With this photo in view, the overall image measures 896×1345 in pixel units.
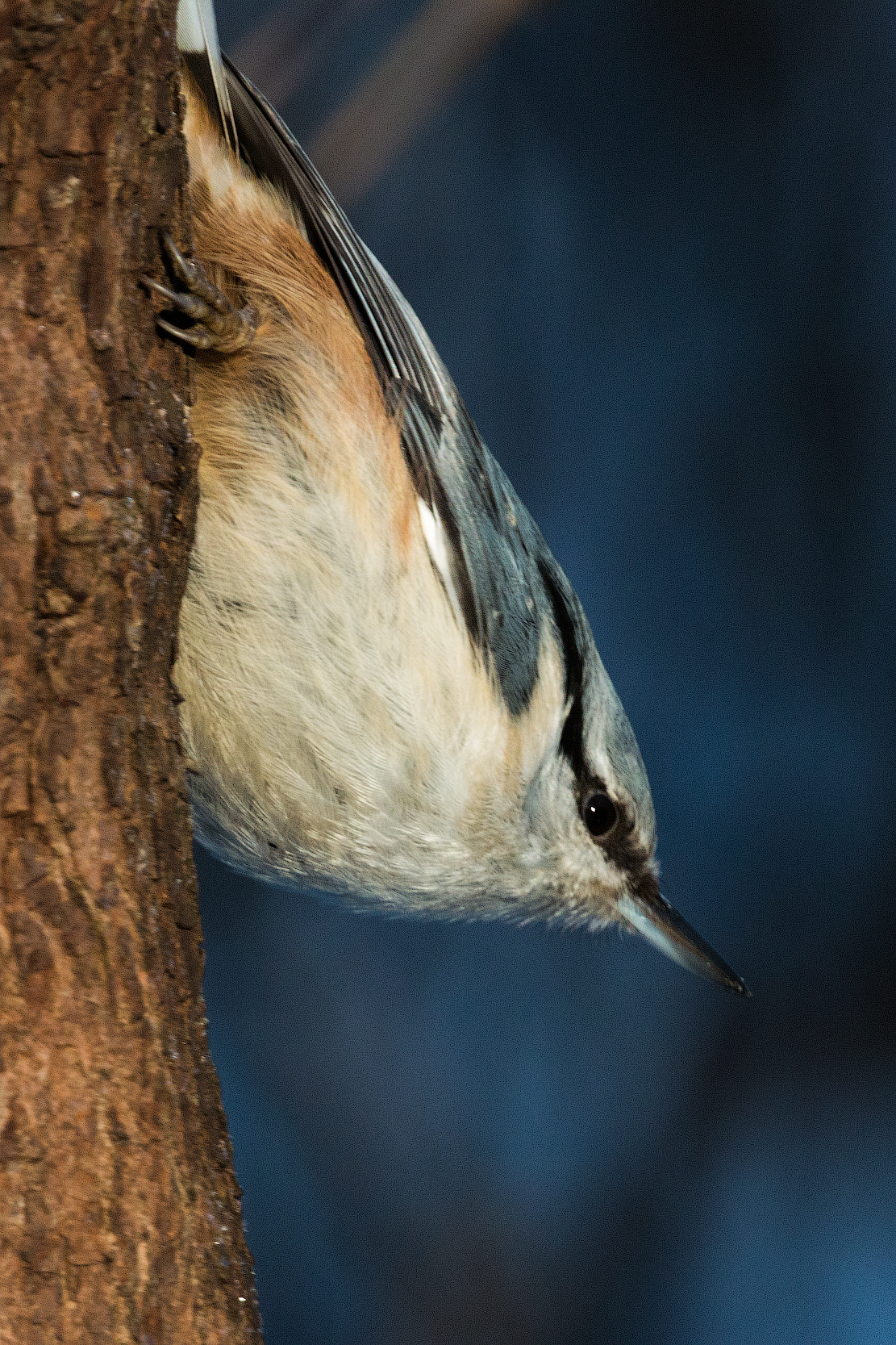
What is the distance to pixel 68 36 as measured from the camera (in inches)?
35.2

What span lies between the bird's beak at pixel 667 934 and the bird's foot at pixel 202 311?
1.10 m

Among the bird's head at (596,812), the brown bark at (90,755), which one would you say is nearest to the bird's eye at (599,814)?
the bird's head at (596,812)

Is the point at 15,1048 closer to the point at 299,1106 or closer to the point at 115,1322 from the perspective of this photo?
the point at 115,1322

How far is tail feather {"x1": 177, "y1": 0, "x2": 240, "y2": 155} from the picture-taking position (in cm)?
140

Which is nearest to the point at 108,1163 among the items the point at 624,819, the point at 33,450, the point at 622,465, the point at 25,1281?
the point at 25,1281

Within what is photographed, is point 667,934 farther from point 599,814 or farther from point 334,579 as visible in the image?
point 334,579

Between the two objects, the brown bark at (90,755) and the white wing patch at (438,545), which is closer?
the brown bark at (90,755)

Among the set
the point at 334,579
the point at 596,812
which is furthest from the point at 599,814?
the point at 334,579

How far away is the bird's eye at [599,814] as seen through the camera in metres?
1.89

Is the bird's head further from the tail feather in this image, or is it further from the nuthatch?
the tail feather

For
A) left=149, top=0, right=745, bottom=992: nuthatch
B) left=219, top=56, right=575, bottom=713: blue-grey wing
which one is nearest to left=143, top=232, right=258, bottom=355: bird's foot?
left=149, top=0, right=745, bottom=992: nuthatch

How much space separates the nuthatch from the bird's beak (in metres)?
0.33

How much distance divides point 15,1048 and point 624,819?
1196 mm

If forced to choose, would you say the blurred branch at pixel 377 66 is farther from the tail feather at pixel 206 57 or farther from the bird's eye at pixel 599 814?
the bird's eye at pixel 599 814
